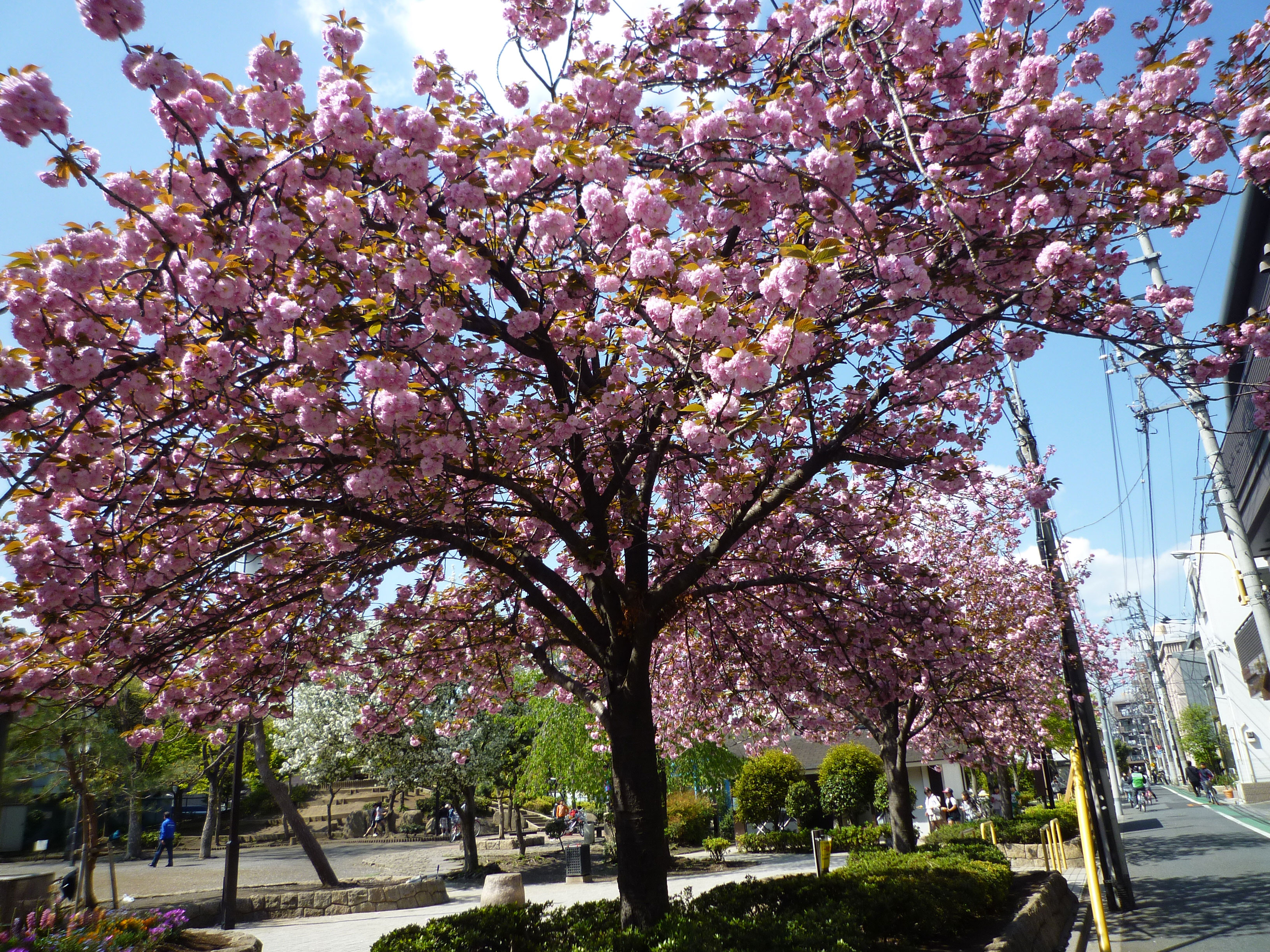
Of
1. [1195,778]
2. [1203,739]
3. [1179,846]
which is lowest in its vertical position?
[1195,778]

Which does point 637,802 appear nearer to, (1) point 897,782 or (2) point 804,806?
(1) point 897,782

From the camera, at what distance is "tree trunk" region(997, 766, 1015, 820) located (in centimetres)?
2339

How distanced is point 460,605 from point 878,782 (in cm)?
2245

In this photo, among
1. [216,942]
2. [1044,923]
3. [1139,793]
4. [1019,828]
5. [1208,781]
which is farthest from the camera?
[1208,781]

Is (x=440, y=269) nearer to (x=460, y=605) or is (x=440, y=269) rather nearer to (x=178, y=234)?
(x=178, y=234)

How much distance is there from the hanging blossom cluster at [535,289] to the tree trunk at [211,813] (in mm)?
25584

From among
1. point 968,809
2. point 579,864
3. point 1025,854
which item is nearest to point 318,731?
point 579,864

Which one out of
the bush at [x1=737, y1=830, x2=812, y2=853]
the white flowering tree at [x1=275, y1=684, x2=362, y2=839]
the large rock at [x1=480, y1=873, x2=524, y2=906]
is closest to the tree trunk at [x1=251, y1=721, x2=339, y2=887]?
the white flowering tree at [x1=275, y1=684, x2=362, y2=839]

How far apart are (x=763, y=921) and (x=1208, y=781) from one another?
55.8 metres

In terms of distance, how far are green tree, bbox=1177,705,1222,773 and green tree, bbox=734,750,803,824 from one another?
4453cm

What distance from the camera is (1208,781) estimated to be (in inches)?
1848

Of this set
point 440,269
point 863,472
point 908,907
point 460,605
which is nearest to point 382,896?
point 460,605

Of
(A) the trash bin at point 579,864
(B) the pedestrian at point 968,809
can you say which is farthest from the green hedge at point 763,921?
(B) the pedestrian at point 968,809

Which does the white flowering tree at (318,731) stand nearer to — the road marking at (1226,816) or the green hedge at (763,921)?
the green hedge at (763,921)
